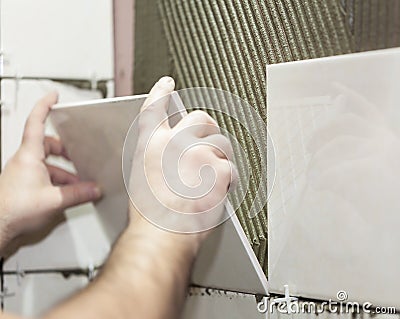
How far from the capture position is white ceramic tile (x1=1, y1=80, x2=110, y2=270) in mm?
896

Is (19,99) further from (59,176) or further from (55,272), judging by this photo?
(55,272)

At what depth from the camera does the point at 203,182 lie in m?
0.71

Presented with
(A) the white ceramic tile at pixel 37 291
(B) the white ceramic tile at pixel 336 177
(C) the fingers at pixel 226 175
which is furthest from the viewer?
(A) the white ceramic tile at pixel 37 291

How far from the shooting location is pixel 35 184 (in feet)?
2.94

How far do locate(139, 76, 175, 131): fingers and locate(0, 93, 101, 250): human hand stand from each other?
0.17 m

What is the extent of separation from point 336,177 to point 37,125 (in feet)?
1.36

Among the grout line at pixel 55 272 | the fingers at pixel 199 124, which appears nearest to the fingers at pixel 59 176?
the grout line at pixel 55 272

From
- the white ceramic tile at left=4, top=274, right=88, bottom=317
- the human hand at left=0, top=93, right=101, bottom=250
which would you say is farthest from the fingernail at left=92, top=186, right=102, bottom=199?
the white ceramic tile at left=4, top=274, right=88, bottom=317

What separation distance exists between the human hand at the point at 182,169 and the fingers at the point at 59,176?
0.54ft

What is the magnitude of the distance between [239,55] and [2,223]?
1.25 feet

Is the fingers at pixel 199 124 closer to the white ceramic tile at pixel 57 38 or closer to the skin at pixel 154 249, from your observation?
the skin at pixel 154 249

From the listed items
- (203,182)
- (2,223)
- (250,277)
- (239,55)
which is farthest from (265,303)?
(2,223)

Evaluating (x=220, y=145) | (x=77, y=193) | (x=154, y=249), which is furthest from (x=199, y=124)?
(x=77, y=193)

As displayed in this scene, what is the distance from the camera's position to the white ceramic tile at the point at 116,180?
27.8 inches
